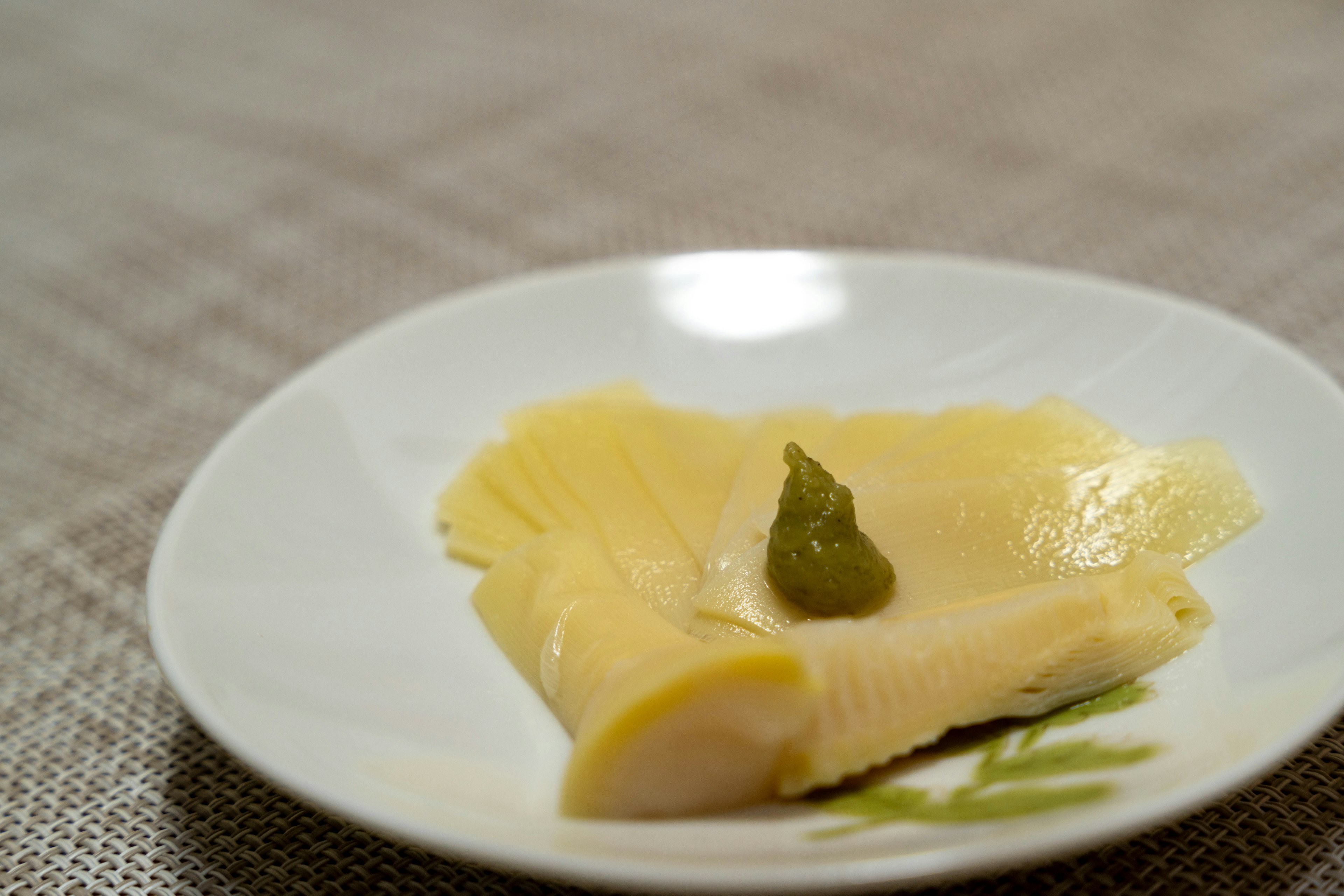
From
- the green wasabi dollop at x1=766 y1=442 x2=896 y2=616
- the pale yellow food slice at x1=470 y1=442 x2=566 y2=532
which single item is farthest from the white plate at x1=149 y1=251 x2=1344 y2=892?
the green wasabi dollop at x1=766 y1=442 x2=896 y2=616

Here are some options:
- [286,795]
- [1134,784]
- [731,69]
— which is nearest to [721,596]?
[1134,784]

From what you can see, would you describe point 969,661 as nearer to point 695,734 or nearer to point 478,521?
point 695,734

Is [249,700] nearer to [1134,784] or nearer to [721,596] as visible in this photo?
[721,596]

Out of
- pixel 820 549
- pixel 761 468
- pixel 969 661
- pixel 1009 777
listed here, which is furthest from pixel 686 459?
pixel 1009 777

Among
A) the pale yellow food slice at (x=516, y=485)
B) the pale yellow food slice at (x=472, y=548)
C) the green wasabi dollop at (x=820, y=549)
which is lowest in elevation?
the pale yellow food slice at (x=472, y=548)

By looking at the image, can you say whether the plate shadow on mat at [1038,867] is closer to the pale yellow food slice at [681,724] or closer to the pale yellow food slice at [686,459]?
the pale yellow food slice at [681,724]

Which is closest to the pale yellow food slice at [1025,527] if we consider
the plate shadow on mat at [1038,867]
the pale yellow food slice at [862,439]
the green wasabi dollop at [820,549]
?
the green wasabi dollop at [820,549]
